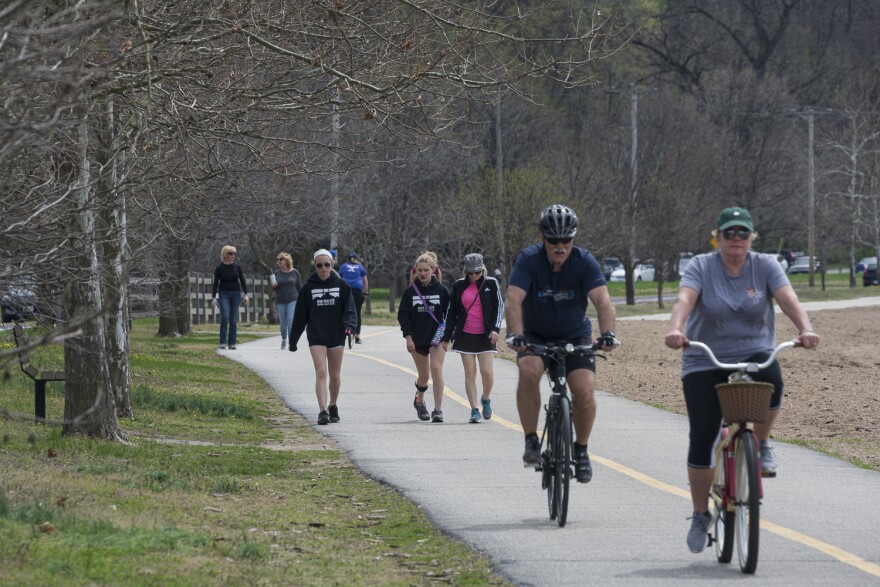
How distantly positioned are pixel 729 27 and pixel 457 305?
59.7 meters

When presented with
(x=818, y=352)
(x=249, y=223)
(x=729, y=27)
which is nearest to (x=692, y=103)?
(x=729, y=27)

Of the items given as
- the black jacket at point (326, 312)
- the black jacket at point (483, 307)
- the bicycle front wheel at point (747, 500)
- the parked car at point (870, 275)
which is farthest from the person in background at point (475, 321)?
the parked car at point (870, 275)

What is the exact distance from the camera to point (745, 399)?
7.36 metres

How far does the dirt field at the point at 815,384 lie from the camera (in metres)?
14.7

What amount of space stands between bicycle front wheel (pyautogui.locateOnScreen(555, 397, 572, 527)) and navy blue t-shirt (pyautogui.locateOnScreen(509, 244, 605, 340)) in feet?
1.55

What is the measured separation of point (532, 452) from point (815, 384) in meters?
12.5

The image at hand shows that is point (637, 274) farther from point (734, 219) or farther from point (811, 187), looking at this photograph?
point (734, 219)

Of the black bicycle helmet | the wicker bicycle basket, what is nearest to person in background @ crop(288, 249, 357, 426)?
the black bicycle helmet

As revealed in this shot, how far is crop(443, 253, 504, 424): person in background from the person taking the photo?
15828mm

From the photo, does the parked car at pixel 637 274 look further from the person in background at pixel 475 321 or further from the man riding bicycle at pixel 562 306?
the man riding bicycle at pixel 562 306

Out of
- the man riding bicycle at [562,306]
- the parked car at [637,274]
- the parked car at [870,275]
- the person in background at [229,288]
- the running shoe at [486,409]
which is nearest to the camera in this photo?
the man riding bicycle at [562,306]

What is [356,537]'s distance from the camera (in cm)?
896

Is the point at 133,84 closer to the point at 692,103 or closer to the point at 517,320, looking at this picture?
the point at 517,320

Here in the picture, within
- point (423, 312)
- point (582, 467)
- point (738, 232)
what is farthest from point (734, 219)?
point (423, 312)
